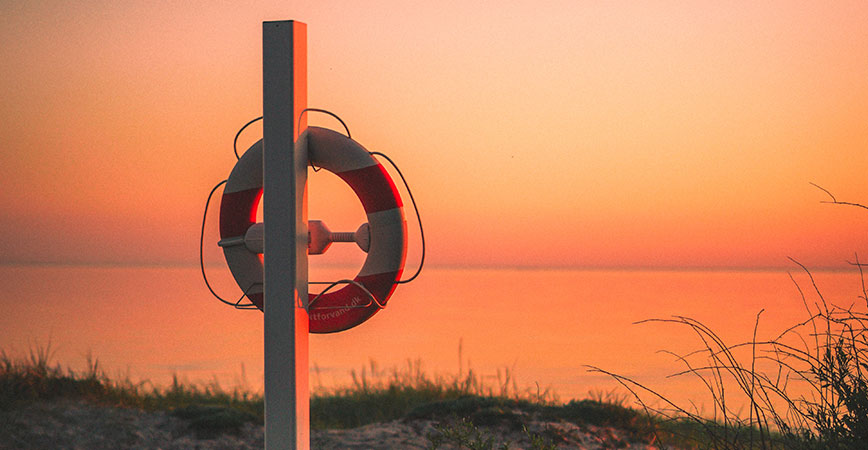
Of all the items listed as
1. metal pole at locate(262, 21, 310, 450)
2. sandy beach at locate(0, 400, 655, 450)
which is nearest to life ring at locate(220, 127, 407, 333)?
metal pole at locate(262, 21, 310, 450)

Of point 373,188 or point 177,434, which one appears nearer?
point 373,188

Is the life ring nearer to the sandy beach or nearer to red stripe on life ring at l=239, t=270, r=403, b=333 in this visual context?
Answer: red stripe on life ring at l=239, t=270, r=403, b=333

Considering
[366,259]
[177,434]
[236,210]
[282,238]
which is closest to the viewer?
[282,238]

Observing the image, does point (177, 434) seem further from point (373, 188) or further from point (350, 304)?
point (373, 188)

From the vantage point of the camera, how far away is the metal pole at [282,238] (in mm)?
2670

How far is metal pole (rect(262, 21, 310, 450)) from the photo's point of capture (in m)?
2.67

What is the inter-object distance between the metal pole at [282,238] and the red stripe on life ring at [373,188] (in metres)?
0.36

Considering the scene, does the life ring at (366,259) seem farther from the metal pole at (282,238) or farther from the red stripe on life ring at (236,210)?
the metal pole at (282,238)

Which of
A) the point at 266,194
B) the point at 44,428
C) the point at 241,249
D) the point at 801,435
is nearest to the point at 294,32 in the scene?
the point at 266,194

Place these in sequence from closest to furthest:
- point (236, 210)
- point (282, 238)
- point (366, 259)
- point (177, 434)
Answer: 1. point (282, 238)
2. point (366, 259)
3. point (236, 210)
4. point (177, 434)

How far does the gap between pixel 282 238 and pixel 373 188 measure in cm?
49

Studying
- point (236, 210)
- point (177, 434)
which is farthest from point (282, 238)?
point (177, 434)

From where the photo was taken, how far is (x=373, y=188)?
3.04m

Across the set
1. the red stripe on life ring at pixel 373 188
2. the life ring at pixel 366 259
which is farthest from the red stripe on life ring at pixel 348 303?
the red stripe on life ring at pixel 373 188
